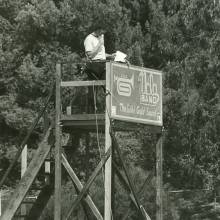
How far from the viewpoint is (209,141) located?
22.8 meters

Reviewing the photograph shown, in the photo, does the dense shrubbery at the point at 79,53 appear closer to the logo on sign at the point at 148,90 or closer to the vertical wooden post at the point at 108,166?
the logo on sign at the point at 148,90

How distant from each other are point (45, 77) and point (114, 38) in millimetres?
3647

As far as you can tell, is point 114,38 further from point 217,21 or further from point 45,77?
point 217,21

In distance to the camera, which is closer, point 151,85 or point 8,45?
point 151,85

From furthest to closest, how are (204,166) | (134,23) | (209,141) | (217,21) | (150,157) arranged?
(134,23) < (150,157) < (204,166) < (209,141) < (217,21)

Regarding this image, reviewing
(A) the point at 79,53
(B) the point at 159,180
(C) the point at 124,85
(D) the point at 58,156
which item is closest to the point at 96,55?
(C) the point at 124,85

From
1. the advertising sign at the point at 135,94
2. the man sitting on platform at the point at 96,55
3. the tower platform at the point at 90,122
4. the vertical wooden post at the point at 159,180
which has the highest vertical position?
the man sitting on platform at the point at 96,55

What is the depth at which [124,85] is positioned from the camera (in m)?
14.7

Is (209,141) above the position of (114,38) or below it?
below

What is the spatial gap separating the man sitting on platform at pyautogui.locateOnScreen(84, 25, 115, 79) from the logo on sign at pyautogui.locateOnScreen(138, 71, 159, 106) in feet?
2.53

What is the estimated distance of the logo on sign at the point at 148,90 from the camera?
15.1 metres

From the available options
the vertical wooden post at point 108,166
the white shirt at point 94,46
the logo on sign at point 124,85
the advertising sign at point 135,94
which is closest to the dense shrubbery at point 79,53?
the advertising sign at point 135,94

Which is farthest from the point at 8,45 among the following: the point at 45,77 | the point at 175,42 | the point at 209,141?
the point at 209,141

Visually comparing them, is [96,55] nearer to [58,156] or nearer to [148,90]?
[148,90]
